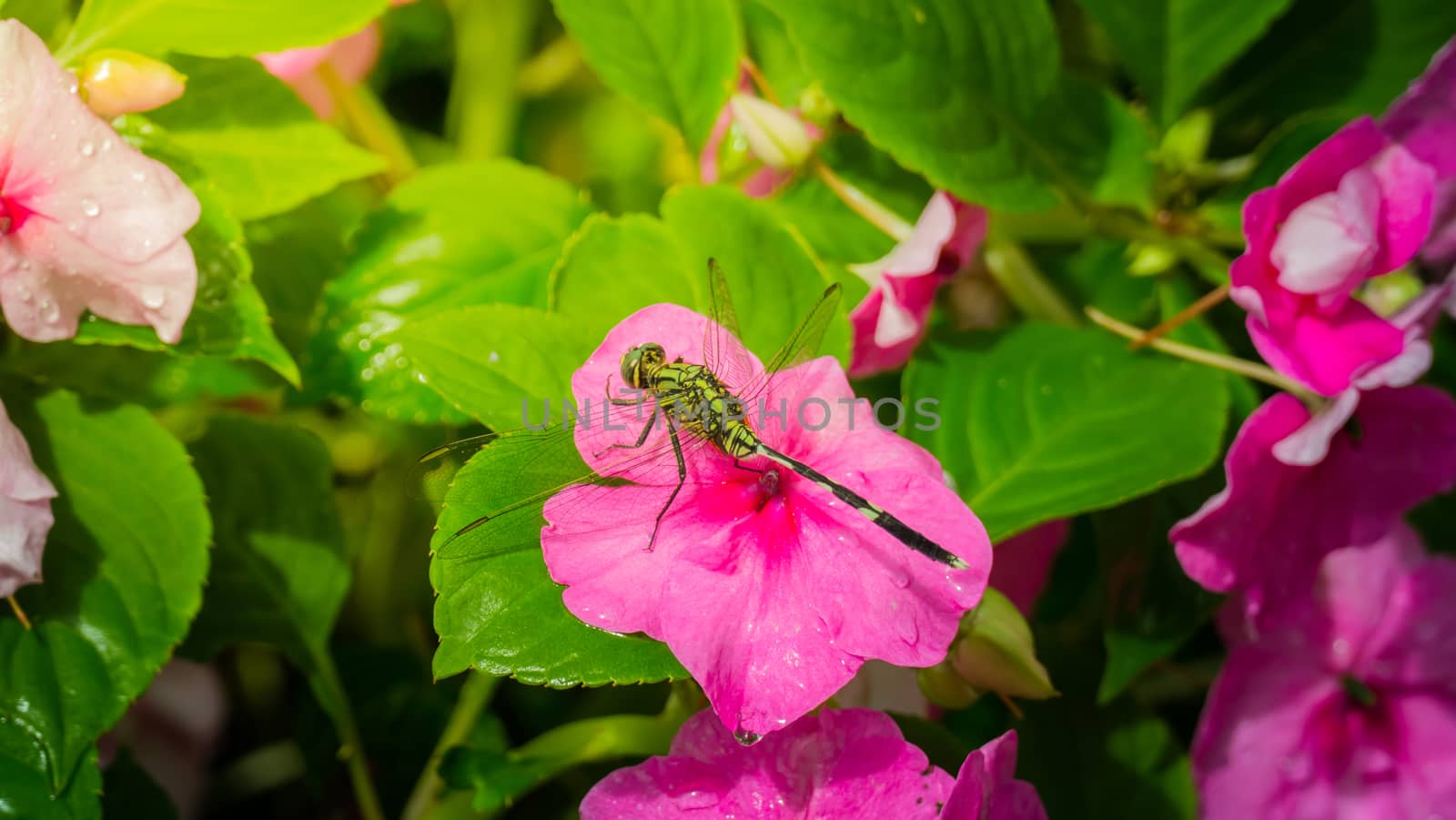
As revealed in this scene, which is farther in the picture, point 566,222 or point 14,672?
point 566,222

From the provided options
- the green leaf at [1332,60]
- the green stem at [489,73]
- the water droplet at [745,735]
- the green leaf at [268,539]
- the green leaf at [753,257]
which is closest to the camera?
the water droplet at [745,735]

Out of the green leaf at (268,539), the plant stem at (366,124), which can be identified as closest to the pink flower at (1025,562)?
the green leaf at (268,539)

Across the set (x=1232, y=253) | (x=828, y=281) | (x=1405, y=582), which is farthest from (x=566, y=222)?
(x=1405, y=582)

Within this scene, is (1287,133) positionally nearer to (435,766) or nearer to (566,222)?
(566,222)

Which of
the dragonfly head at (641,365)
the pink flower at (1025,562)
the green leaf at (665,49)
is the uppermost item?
the green leaf at (665,49)

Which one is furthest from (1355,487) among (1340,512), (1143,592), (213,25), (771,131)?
(213,25)

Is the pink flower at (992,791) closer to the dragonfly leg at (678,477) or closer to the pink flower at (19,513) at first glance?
the dragonfly leg at (678,477)

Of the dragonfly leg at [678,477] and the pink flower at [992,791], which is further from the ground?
the dragonfly leg at [678,477]

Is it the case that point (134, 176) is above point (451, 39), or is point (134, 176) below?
above
